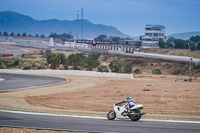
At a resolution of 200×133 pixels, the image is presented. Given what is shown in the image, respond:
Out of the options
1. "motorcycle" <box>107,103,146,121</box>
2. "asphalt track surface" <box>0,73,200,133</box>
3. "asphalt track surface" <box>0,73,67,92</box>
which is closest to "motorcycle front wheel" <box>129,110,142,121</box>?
"motorcycle" <box>107,103,146,121</box>

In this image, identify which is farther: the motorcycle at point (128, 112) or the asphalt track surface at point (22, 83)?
the asphalt track surface at point (22, 83)

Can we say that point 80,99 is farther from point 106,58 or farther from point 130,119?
point 106,58

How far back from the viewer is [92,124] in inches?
633

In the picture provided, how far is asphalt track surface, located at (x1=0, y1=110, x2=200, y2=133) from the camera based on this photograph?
1490 centimetres

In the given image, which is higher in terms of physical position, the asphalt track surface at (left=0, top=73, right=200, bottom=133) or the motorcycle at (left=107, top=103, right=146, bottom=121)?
the motorcycle at (left=107, top=103, right=146, bottom=121)

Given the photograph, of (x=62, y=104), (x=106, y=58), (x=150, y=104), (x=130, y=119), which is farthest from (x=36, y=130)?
(x=106, y=58)

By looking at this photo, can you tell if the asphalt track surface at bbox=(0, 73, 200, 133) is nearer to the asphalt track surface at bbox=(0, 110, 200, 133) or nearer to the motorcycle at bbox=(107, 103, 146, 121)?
the asphalt track surface at bbox=(0, 110, 200, 133)

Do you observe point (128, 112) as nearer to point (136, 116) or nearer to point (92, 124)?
point (136, 116)

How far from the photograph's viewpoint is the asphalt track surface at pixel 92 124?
48.9 feet

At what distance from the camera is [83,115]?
61.7 ft

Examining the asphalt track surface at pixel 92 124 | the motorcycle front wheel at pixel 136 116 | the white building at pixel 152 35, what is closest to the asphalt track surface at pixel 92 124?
the asphalt track surface at pixel 92 124

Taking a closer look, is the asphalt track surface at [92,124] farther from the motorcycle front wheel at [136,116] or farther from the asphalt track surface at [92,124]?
the motorcycle front wheel at [136,116]

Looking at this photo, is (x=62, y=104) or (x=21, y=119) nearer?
(x=21, y=119)

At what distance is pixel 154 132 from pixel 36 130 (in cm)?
661
